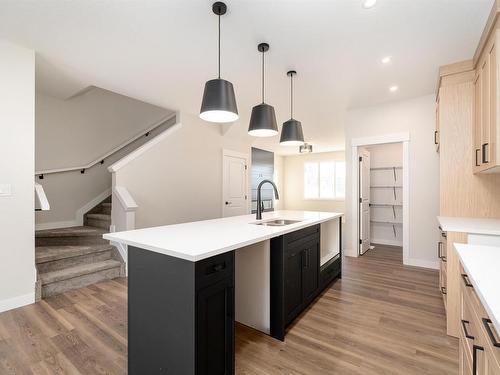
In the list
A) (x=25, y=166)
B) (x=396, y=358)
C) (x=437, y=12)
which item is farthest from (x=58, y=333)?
(x=437, y=12)

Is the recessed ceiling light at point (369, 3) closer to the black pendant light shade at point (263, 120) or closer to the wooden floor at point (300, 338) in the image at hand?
the black pendant light shade at point (263, 120)

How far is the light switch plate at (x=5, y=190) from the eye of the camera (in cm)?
247

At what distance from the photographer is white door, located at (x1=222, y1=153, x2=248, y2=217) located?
5.41 m

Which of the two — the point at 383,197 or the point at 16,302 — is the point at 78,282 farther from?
the point at 383,197

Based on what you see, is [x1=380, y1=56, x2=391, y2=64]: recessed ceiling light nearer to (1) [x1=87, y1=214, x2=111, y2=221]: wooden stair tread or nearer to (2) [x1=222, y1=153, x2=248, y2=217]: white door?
(2) [x1=222, y1=153, x2=248, y2=217]: white door

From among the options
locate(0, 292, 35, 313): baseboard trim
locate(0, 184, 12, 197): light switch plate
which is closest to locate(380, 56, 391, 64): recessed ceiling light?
locate(0, 184, 12, 197): light switch plate

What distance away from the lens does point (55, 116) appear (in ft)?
14.1

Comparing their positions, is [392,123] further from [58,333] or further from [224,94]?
Answer: [58,333]

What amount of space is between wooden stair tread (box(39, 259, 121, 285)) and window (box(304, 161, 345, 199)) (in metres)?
6.88

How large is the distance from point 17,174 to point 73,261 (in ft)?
4.21

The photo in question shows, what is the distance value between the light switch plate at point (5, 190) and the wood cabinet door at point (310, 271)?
9.63ft


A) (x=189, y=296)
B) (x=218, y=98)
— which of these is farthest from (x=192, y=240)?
(x=218, y=98)

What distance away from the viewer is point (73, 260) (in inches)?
129

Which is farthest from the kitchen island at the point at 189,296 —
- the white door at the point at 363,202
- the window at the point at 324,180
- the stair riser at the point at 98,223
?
the window at the point at 324,180
